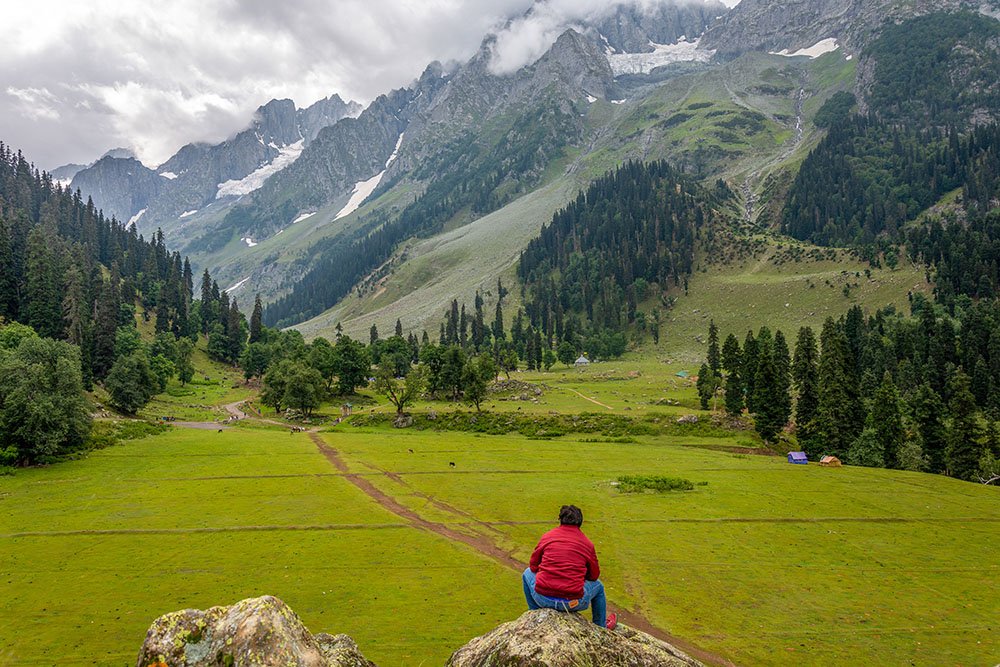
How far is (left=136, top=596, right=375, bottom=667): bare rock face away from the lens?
38.5 ft

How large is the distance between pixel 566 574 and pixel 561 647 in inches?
64.9

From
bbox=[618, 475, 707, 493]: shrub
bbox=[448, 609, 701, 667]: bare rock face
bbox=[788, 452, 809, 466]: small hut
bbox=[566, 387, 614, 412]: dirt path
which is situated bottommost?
bbox=[788, 452, 809, 466]: small hut

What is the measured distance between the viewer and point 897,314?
A: 160 meters

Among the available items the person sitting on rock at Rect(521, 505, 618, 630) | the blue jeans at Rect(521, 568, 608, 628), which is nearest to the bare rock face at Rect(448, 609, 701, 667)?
the blue jeans at Rect(521, 568, 608, 628)

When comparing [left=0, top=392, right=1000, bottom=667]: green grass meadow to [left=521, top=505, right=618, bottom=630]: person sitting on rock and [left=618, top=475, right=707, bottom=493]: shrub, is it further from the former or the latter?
[left=521, top=505, right=618, bottom=630]: person sitting on rock

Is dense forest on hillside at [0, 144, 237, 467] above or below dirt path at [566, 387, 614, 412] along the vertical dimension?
above

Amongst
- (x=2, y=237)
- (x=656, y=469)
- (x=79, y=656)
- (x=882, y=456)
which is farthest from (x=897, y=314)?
(x=2, y=237)

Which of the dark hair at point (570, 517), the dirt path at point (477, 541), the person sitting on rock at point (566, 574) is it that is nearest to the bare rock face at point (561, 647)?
the person sitting on rock at point (566, 574)

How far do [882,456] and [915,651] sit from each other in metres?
58.8

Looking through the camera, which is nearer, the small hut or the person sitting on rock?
the person sitting on rock

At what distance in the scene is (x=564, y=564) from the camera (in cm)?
1259

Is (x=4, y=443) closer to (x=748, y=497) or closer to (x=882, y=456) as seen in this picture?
(x=748, y=497)

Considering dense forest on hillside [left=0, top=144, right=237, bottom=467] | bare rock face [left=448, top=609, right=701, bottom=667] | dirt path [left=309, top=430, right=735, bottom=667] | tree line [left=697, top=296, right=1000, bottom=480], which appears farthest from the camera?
tree line [left=697, top=296, right=1000, bottom=480]

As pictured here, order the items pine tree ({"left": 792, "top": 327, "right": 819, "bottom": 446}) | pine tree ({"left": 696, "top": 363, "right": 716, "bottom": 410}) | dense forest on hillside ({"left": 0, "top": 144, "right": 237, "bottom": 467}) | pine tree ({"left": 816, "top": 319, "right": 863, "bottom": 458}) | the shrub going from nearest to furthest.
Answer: the shrub < dense forest on hillside ({"left": 0, "top": 144, "right": 237, "bottom": 467}) < pine tree ({"left": 816, "top": 319, "right": 863, "bottom": 458}) < pine tree ({"left": 792, "top": 327, "right": 819, "bottom": 446}) < pine tree ({"left": 696, "top": 363, "right": 716, "bottom": 410})
